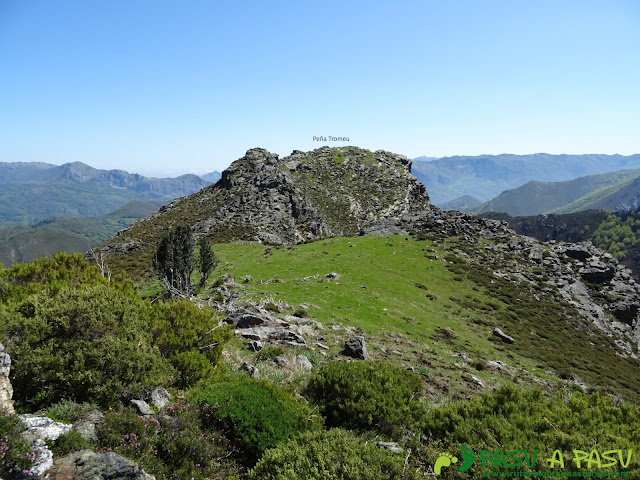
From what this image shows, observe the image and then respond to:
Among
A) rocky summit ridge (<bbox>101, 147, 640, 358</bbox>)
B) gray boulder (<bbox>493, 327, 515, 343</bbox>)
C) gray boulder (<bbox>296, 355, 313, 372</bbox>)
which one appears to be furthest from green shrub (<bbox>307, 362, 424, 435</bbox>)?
rocky summit ridge (<bbox>101, 147, 640, 358</bbox>)

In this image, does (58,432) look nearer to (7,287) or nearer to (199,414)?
(199,414)

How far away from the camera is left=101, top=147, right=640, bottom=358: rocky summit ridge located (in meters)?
41.8

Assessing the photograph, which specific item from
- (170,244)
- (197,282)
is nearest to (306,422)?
(170,244)

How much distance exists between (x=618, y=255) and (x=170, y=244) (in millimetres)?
241778

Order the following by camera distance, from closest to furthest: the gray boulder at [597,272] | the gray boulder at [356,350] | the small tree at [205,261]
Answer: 1. the gray boulder at [356,350]
2. the small tree at [205,261]
3. the gray boulder at [597,272]

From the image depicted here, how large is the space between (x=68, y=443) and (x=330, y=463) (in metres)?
4.94

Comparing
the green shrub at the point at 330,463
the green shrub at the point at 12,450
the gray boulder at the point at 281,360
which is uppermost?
the green shrub at the point at 12,450

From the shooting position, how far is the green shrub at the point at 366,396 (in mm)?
8828

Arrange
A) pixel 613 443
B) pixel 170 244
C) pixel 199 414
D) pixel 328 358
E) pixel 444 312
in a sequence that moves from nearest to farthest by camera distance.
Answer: pixel 613 443, pixel 199 414, pixel 328 358, pixel 170 244, pixel 444 312

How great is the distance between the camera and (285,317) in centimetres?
2039

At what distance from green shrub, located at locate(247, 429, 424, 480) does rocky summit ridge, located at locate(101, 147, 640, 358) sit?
127ft

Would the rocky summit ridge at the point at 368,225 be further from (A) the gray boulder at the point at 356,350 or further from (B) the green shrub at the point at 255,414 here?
(B) the green shrub at the point at 255,414

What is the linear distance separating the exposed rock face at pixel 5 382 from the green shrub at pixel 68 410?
2.48ft

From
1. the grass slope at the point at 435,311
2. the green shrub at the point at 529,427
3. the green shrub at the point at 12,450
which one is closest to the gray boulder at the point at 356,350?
the grass slope at the point at 435,311
